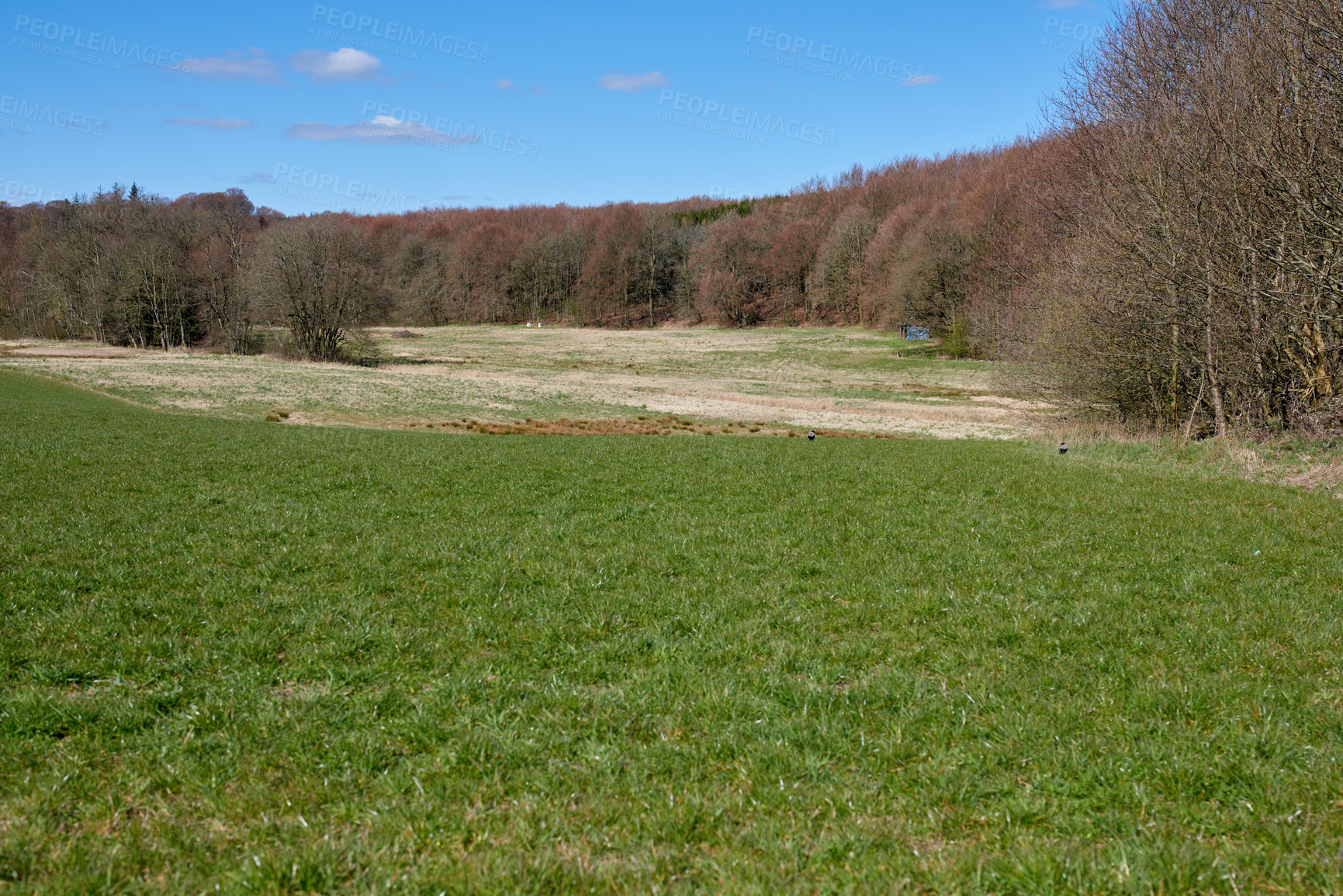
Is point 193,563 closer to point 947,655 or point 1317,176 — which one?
point 947,655

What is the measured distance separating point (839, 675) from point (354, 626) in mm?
4169

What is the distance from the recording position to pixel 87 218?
3492 inches

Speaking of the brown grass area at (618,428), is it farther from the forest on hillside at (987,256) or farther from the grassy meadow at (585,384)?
the forest on hillside at (987,256)

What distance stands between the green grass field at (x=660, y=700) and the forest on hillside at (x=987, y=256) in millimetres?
9329

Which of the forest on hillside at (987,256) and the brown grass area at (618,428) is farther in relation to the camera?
the brown grass area at (618,428)

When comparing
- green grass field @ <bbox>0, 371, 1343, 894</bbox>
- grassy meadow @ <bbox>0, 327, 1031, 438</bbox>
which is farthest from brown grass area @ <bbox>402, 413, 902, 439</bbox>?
green grass field @ <bbox>0, 371, 1343, 894</bbox>

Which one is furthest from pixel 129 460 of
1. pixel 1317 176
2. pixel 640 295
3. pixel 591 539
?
pixel 640 295

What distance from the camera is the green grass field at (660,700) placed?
13.4ft

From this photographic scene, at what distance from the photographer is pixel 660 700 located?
19.3ft

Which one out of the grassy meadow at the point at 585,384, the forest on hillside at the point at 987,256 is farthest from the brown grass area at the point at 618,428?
the forest on hillside at the point at 987,256

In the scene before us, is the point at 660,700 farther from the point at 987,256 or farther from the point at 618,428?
the point at 987,256

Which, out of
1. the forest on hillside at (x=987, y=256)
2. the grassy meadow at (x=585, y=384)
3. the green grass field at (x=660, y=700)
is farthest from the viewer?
the grassy meadow at (x=585, y=384)

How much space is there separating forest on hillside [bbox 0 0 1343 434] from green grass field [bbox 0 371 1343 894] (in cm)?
933

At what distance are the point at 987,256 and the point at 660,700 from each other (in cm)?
6712
